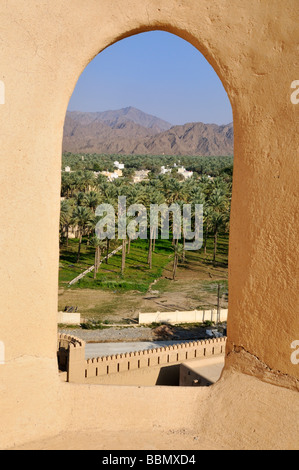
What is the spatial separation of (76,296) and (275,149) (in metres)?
26.3

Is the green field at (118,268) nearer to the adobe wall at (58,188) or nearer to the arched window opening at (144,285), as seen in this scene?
the arched window opening at (144,285)

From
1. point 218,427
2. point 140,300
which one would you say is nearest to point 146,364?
point 218,427

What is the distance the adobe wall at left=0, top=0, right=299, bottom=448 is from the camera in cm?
469

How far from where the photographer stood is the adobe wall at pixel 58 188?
4.69 meters

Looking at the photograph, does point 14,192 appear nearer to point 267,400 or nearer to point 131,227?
point 267,400

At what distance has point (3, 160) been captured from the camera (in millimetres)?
4648

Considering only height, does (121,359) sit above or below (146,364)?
above

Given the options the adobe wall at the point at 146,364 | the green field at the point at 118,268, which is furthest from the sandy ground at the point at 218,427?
the green field at the point at 118,268

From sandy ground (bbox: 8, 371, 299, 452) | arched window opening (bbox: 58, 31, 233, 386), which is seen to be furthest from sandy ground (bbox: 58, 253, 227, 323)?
sandy ground (bbox: 8, 371, 299, 452)

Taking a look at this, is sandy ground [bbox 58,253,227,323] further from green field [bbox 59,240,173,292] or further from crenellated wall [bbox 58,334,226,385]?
crenellated wall [bbox 58,334,226,385]

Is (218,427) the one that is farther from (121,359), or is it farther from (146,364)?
(146,364)

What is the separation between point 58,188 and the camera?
4.94m

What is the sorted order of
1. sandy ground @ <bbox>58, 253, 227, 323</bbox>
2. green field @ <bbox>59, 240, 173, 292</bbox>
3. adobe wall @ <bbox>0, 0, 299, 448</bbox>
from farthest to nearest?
green field @ <bbox>59, 240, 173, 292</bbox> < sandy ground @ <bbox>58, 253, 227, 323</bbox> < adobe wall @ <bbox>0, 0, 299, 448</bbox>

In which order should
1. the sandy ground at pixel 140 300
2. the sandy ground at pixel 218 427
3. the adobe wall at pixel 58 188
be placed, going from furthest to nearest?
the sandy ground at pixel 140 300 < the adobe wall at pixel 58 188 < the sandy ground at pixel 218 427
